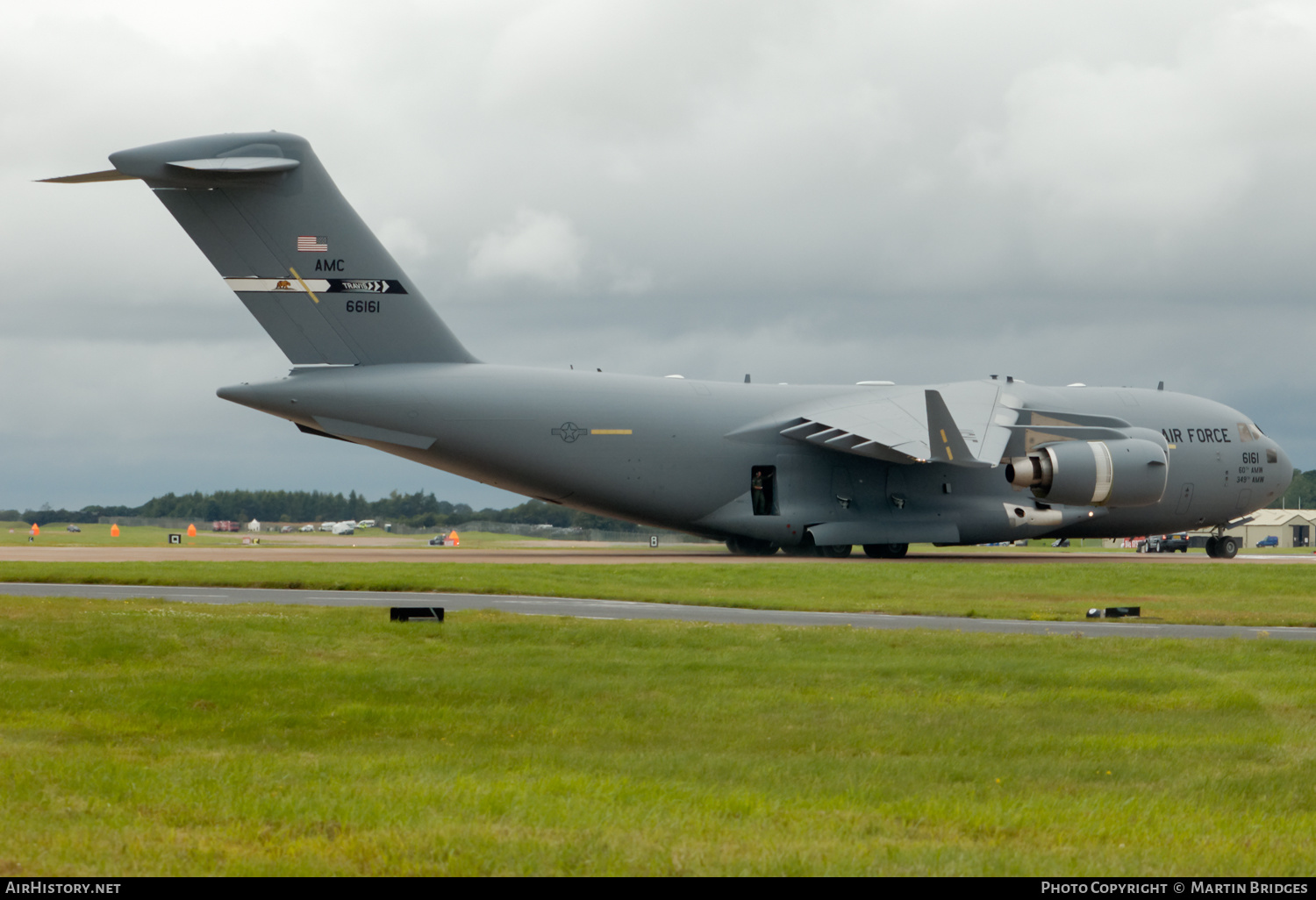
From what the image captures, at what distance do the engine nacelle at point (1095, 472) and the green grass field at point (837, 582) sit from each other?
3.38 meters

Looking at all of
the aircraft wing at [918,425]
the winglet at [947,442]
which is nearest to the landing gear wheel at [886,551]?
the aircraft wing at [918,425]

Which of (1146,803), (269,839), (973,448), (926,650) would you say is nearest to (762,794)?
(1146,803)

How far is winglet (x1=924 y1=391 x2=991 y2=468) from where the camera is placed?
100ft

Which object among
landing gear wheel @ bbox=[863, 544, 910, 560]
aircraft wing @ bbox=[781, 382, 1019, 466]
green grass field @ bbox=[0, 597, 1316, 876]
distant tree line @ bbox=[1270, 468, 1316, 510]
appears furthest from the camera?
distant tree line @ bbox=[1270, 468, 1316, 510]

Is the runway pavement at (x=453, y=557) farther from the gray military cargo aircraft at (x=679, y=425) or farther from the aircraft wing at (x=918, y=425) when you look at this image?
the aircraft wing at (x=918, y=425)

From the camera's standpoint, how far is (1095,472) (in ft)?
107

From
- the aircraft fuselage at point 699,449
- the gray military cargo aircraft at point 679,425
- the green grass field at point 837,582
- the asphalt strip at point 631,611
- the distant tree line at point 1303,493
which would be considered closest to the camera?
the asphalt strip at point 631,611

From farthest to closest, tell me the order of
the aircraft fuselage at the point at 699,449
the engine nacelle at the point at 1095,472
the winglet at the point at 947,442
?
the engine nacelle at the point at 1095,472 → the aircraft fuselage at the point at 699,449 → the winglet at the point at 947,442

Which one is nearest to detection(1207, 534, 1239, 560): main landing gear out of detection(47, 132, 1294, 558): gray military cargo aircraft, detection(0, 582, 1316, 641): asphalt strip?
detection(47, 132, 1294, 558): gray military cargo aircraft

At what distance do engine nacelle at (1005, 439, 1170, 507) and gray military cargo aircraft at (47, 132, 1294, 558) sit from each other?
0.20ft

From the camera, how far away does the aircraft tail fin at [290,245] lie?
96.0ft

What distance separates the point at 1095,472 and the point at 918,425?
15.1ft

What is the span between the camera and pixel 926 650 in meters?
14.1

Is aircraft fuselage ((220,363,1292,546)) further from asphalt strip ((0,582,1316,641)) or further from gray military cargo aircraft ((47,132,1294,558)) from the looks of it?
asphalt strip ((0,582,1316,641))
